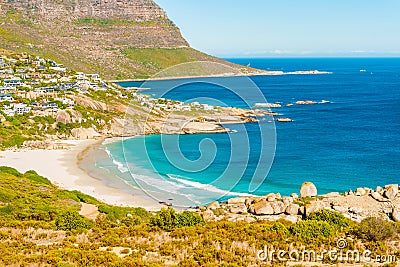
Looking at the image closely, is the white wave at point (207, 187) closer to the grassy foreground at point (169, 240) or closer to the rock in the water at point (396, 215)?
the rock in the water at point (396, 215)

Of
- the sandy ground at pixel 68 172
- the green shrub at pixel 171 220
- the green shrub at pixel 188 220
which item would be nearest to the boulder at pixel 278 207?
the green shrub at pixel 188 220

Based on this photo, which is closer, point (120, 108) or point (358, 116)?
point (120, 108)

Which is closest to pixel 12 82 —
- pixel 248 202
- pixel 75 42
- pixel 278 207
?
pixel 248 202

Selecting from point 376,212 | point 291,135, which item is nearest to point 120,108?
point 291,135

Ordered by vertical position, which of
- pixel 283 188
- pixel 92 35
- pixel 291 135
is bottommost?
pixel 283 188

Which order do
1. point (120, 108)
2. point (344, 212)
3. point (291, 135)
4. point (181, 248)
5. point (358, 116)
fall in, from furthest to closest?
point (358, 116)
point (120, 108)
point (291, 135)
point (344, 212)
point (181, 248)

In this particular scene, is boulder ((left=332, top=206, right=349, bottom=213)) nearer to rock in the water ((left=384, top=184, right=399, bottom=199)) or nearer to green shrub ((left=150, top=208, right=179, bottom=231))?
rock in the water ((left=384, top=184, right=399, bottom=199))

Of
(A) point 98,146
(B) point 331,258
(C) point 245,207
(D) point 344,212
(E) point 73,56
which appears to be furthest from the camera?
(E) point 73,56

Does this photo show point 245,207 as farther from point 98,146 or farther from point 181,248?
point 98,146
